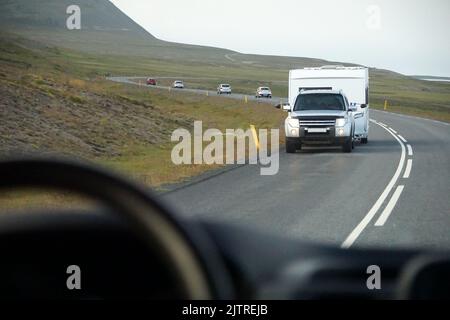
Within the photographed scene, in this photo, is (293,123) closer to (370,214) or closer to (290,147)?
(290,147)

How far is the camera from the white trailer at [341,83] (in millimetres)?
30844

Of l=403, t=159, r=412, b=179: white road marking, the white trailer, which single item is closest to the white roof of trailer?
the white trailer

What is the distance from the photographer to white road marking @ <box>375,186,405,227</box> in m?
12.4

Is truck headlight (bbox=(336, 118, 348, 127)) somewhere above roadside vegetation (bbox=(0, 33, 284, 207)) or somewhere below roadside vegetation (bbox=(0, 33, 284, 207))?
above

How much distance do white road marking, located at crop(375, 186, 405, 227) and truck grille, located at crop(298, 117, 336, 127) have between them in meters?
10.0

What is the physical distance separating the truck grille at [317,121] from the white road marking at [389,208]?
10021 mm

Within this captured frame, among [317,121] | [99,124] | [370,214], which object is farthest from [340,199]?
[99,124]

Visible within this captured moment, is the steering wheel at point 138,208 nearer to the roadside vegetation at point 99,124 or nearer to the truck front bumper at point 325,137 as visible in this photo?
the roadside vegetation at point 99,124

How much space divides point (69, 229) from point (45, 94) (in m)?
40.6

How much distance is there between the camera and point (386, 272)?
320cm

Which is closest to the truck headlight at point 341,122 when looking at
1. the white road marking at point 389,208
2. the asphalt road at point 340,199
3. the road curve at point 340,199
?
the road curve at point 340,199

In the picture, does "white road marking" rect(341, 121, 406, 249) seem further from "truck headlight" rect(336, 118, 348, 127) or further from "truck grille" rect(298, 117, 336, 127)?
"truck grille" rect(298, 117, 336, 127)

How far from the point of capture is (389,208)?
14016 mm

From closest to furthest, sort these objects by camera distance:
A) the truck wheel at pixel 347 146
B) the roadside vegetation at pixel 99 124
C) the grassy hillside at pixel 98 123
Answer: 1. the roadside vegetation at pixel 99 124
2. the grassy hillside at pixel 98 123
3. the truck wheel at pixel 347 146
